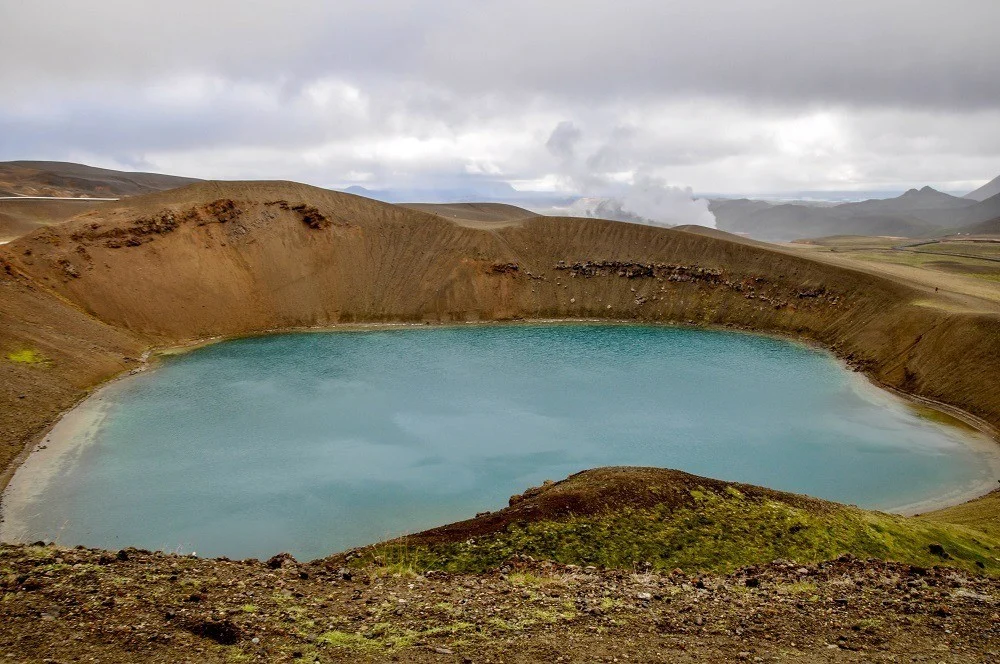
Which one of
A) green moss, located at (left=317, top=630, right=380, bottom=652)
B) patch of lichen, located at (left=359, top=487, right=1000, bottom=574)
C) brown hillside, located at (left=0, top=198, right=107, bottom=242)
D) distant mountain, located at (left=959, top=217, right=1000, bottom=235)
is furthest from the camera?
distant mountain, located at (left=959, top=217, right=1000, bottom=235)

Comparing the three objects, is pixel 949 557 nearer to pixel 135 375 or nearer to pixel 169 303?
pixel 135 375

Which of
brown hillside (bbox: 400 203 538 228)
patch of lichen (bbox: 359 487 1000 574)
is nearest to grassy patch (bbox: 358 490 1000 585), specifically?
patch of lichen (bbox: 359 487 1000 574)

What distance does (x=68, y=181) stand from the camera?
13600 centimetres

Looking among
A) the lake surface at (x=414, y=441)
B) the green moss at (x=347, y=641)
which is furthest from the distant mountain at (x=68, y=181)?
the green moss at (x=347, y=641)

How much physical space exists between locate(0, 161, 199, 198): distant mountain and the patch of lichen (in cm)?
13316

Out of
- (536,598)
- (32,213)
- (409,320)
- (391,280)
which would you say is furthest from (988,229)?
(32,213)

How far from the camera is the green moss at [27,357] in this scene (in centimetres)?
4009

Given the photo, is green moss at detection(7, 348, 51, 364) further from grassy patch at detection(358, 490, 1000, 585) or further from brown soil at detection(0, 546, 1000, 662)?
grassy patch at detection(358, 490, 1000, 585)

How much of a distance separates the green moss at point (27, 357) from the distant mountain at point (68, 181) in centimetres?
9569

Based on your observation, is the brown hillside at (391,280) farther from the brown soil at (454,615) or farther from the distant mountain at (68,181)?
the distant mountain at (68,181)

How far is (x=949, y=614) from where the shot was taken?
42.7ft

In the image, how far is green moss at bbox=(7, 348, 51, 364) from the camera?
132 ft

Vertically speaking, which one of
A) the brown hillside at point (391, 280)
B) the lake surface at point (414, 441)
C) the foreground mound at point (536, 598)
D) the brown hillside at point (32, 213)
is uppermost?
the brown hillside at point (32, 213)

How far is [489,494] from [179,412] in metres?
21.0
